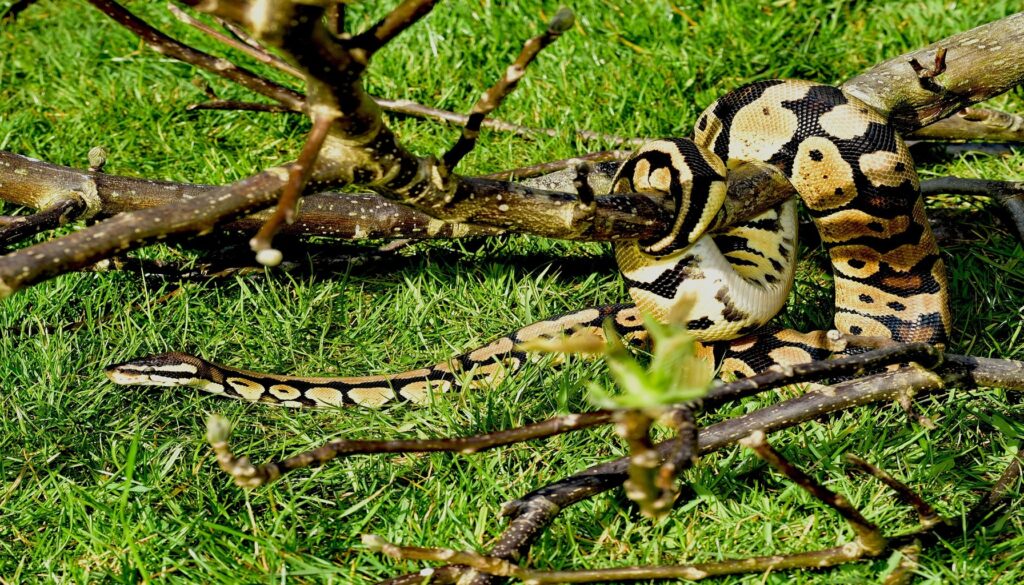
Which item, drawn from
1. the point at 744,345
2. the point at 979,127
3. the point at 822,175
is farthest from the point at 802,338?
the point at 979,127

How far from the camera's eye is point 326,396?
4500 mm

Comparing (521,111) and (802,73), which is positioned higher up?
(802,73)

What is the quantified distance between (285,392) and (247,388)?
0.59ft

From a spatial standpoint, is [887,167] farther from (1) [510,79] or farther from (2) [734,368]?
(1) [510,79]

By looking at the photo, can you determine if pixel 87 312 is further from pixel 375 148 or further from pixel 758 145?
pixel 758 145

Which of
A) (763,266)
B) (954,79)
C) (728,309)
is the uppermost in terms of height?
(954,79)

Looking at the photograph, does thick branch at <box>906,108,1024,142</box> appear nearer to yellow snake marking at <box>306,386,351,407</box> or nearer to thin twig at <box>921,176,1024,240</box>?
thin twig at <box>921,176,1024,240</box>

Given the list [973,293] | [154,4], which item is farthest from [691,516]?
[154,4]

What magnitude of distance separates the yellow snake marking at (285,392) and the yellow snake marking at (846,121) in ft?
8.61

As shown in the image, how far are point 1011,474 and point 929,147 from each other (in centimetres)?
280

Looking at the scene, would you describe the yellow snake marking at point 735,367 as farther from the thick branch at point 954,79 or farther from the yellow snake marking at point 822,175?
the thick branch at point 954,79

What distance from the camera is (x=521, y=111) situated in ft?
19.3

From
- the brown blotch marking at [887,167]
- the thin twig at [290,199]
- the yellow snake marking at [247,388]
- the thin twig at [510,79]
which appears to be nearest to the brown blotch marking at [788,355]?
the brown blotch marking at [887,167]

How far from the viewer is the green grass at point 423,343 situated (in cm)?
362
